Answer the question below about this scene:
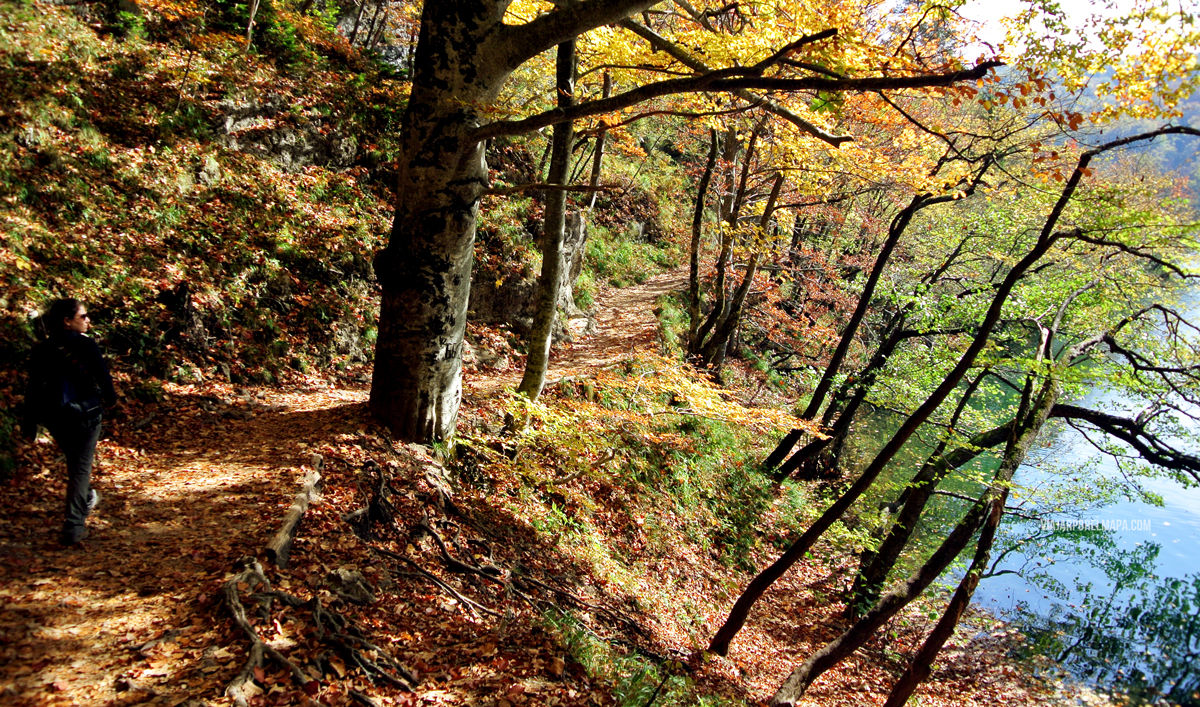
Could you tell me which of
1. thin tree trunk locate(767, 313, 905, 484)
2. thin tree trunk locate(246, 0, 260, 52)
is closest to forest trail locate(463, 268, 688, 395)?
thin tree trunk locate(767, 313, 905, 484)

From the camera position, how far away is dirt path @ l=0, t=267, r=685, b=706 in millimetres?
2891

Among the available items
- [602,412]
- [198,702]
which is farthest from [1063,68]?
[198,702]

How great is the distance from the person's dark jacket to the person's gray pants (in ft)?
0.53

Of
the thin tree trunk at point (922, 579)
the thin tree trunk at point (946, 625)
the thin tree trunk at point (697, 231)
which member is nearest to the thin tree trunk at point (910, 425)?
the thin tree trunk at point (922, 579)

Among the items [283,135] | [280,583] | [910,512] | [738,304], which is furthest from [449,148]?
[910,512]

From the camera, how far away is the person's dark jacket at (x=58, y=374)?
397 centimetres

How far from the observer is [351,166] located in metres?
11.2

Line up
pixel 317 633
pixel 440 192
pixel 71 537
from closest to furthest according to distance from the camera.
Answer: pixel 317 633 → pixel 71 537 → pixel 440 192

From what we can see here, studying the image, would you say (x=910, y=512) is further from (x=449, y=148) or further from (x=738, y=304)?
(x=449, y=148)

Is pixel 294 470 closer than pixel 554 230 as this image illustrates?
Yes

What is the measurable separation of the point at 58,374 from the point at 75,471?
2.37 feet

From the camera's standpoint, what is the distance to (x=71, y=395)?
4043 mm

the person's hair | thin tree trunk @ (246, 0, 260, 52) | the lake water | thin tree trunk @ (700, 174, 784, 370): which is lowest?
the lake water

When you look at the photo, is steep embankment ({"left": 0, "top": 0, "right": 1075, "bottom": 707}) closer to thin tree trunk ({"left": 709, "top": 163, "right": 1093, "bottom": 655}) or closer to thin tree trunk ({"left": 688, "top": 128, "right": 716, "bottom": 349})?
thin tree trunk ({"left": 709, "top": 163, "right": 1093, "bottom": 655})
